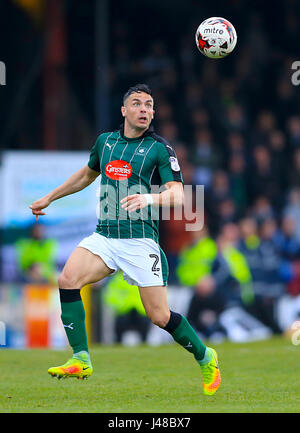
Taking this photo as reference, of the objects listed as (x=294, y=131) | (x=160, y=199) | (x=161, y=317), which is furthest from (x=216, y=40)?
(x=294, y=131)

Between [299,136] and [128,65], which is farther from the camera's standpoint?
[128,65]

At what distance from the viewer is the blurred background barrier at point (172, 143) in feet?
46.0

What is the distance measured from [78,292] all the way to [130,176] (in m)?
0.96

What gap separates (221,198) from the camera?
16.5 meters

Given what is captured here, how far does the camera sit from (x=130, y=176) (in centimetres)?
753

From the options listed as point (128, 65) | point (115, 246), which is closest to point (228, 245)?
→ point (128, 65)

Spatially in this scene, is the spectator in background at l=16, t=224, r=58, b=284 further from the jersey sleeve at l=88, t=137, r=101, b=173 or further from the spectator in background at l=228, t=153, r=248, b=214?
the jersey sleeve at l=88, t=137, r=101, b=173

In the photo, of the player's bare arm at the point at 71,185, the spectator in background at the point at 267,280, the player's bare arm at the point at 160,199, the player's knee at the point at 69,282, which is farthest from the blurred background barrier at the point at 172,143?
the player's bare arm at the point at 160,199

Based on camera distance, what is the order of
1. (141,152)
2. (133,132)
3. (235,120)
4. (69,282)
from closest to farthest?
(69,282) < (141,152) < (133,132) < (235,120)

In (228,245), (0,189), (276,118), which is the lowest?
(228,245)

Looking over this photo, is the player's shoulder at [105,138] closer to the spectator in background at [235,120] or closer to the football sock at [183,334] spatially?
the football sock at [183,334]

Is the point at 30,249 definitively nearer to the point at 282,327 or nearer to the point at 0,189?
the point at 0,189

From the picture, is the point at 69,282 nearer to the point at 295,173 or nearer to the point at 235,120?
the point at 295,173
